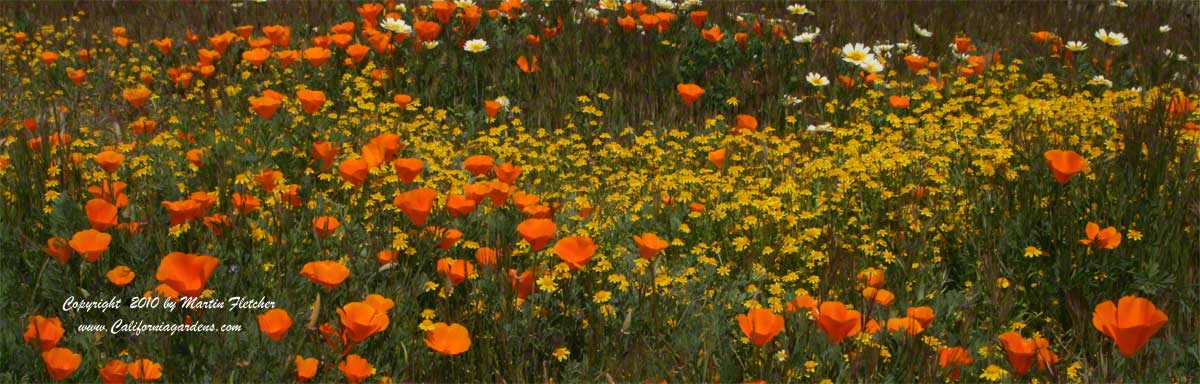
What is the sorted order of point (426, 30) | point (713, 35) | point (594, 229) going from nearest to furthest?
point (594, 229) < point (426, 30) < point (713, 35)

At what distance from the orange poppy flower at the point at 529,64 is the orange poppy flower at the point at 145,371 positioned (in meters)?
3.17

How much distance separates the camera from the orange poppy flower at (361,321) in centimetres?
206

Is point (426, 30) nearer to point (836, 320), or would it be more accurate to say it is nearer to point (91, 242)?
point (91, 242)

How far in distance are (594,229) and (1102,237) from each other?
1.47 metres

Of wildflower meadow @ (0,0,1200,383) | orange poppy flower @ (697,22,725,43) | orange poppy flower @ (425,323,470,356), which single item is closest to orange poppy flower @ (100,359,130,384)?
wildflower meadow @ (0,0,1200,383)

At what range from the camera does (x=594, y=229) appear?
321 cm

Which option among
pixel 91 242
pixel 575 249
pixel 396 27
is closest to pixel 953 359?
pixel 575 249

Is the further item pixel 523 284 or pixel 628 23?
pixel 628 23

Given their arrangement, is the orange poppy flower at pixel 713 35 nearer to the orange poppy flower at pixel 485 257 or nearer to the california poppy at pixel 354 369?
the orange poppy flower at pixel 485 257

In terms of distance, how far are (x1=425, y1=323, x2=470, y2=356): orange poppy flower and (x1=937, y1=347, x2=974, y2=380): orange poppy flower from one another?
1057mm

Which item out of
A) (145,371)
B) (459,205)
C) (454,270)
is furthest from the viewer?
A: (459,205)

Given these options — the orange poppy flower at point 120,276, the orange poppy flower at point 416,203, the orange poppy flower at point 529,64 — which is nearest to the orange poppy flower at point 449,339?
the orange poppy flower at point 416,203

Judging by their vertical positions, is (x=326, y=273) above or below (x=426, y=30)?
above

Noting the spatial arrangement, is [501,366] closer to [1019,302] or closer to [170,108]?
[1019,302]
